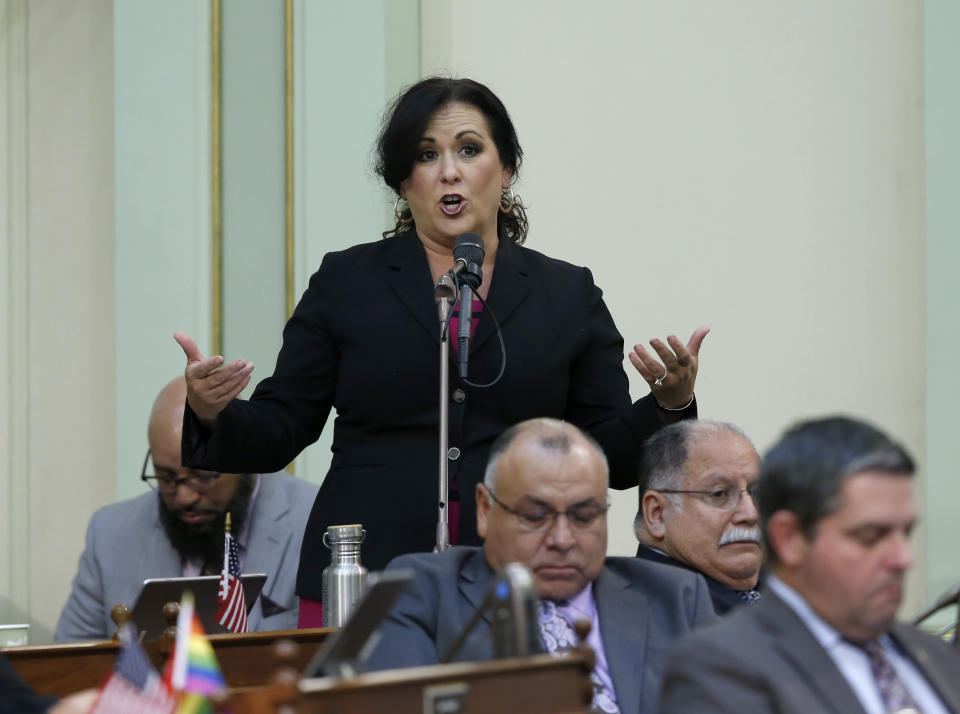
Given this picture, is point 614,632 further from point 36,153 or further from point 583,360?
point 36,153

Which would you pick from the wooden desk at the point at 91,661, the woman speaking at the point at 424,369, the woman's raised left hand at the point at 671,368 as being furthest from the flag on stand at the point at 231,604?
the woman's raised left hand at the point at 671,368

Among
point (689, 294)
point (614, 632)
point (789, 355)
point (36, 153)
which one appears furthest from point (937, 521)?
point (36, 153)

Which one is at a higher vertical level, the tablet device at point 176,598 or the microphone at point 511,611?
the microphone at point 511,611

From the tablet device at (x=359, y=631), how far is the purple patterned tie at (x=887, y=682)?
0.71 meters

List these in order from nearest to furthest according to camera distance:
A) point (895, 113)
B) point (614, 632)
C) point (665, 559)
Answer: point (614, 632) → point (665, 559) → point (895, 113)

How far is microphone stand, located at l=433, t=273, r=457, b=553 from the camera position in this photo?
3213 mm

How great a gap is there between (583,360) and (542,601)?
0.80 metres

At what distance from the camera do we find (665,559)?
365cm

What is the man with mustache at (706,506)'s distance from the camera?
362 cm

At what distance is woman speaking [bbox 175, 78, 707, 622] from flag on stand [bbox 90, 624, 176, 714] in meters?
1.33

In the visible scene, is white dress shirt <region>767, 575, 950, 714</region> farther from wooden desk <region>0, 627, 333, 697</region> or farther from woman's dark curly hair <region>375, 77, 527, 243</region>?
woman's dark curly hair <region>375, 77, 527, 243</region>

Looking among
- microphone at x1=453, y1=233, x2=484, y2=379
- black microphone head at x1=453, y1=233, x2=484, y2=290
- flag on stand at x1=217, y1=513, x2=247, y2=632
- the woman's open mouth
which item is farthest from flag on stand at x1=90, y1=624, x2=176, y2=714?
the woman's open mouth

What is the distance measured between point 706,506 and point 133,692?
75.5 inches

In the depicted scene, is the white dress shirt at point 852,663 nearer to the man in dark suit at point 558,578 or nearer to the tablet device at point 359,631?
the tablet device at point 359,631
